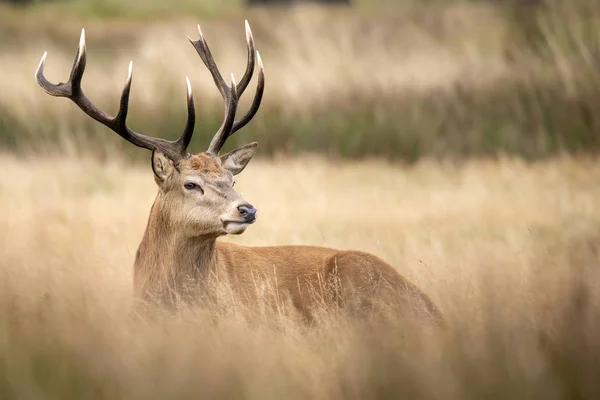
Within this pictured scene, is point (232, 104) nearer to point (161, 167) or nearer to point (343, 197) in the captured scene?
point (161, 167)

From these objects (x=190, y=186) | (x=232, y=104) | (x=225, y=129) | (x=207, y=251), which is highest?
(x=232, y=104)

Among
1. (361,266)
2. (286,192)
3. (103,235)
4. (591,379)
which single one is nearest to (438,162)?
(286,192)

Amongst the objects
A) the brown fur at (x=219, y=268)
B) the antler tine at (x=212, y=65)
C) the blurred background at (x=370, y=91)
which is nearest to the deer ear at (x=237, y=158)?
the brown fur at (x=219, y=268)

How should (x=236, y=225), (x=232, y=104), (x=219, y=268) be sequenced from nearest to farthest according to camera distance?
(x=236, y=225), (x=219, y=268), (x=232, y=104)

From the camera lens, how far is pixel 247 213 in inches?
242

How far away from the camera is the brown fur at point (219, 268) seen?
6.27 m

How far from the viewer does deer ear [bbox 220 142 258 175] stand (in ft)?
22.2

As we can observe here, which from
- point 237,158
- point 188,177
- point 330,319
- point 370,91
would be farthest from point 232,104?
point 370,91

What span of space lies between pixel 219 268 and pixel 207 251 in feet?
0.56

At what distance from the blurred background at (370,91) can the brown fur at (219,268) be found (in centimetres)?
593

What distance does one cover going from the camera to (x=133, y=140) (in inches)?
253

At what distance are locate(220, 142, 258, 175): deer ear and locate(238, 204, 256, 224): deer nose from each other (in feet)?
2.05

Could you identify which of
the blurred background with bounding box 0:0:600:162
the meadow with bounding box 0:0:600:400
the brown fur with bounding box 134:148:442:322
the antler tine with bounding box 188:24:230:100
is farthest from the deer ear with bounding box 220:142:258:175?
the blurred background with bounding box 0:0:600:162

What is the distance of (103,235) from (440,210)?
3.17m
